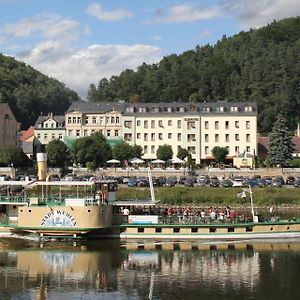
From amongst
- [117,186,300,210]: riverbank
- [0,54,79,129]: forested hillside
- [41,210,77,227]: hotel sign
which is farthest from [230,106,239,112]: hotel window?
[41,210,77,227]: hotel sign

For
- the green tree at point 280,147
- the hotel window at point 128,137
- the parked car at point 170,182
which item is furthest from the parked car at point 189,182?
the hotel window at point 128,137

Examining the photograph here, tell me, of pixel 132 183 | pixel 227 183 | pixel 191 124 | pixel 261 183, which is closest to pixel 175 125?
pixel 191 124

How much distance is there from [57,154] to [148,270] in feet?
201

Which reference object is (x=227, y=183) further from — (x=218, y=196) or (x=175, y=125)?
(x=175, y=125)

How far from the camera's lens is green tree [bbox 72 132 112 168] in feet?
304

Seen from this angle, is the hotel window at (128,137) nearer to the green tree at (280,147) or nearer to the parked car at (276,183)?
the green tree at (280,147)

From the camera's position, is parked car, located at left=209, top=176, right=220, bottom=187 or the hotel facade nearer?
parked car, located at left=209, top=176, right=220, bottom=187

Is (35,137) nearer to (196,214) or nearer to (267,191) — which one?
(267,191)

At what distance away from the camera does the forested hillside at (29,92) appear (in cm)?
15138

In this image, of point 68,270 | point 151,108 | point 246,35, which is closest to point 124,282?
point 68,270

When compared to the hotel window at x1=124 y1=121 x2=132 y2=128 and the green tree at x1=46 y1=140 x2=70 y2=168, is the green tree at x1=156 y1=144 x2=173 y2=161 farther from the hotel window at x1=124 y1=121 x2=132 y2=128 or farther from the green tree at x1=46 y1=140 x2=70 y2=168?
the green tree at x1=46 y1=140 x2=70 y2=168

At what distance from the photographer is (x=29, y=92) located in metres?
156

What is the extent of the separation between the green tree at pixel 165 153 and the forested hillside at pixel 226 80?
39.1m

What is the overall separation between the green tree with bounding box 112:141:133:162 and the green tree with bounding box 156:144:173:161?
4.26 metres
